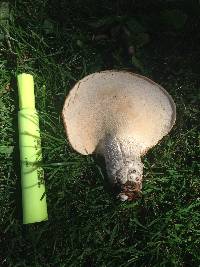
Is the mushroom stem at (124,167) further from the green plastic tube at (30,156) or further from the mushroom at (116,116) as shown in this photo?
the green plastic tube at (30,156)

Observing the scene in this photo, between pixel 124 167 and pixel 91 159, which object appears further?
pixel 91 159

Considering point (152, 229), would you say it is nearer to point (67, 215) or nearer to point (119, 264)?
point (119, 264)

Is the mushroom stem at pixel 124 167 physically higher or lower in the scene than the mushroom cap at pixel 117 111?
lower

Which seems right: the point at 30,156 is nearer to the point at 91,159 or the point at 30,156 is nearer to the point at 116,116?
the point at 91,159

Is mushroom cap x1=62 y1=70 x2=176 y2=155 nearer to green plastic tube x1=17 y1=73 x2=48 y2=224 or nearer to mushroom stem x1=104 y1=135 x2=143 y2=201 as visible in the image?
mushroom stem x1=104 y1=135 x2=143 y2=201

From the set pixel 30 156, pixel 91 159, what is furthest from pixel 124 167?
pixel 30 156

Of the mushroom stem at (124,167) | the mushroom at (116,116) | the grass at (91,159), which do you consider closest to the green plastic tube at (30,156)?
the grass at (91,159)
